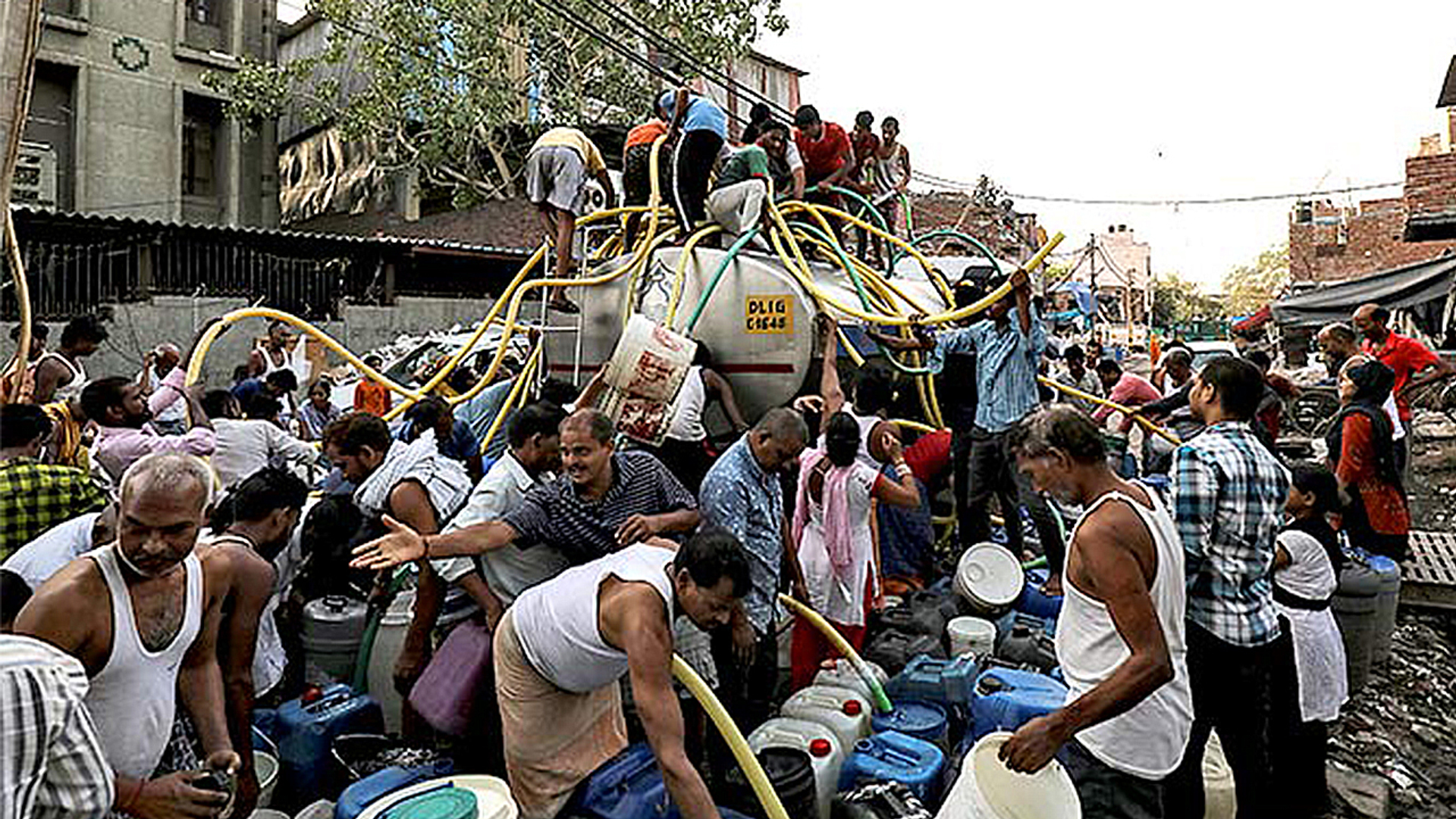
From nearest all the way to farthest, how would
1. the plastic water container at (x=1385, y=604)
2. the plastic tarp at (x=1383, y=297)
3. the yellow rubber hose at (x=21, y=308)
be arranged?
the yellow rubber hose at (x=21, y=308), the plastic water container at (x=1385, y=604), the plastic tarp at (x=1383, y=297)

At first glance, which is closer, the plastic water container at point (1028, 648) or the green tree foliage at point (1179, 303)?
the plastic water container at point (1028, 648)

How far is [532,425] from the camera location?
396 centimetres

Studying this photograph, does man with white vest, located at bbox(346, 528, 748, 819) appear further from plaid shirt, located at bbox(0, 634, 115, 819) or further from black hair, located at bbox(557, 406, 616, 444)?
plaid shirt, located at bbox(0, 634, 115, 819)

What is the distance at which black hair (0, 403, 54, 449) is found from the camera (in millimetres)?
3785

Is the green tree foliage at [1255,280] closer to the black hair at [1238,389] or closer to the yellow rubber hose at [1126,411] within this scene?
the yellow rubber hose at [1126,411]

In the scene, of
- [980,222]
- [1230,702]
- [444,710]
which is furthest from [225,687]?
[980,222]

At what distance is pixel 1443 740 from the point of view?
5148mm

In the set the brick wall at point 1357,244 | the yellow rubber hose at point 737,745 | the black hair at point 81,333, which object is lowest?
the yellow rubber hose at point 737,745

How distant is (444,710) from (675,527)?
109 centimetres

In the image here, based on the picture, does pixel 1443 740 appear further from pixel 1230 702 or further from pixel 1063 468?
pixel 1063 468

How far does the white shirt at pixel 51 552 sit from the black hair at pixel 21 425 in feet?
2.99

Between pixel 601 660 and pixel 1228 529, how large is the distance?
6.73 feet

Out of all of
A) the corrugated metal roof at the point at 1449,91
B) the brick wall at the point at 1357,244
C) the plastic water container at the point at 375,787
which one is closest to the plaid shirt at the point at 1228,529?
the plastic water container at the point at 375,787

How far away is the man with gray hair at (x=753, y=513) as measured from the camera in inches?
165
